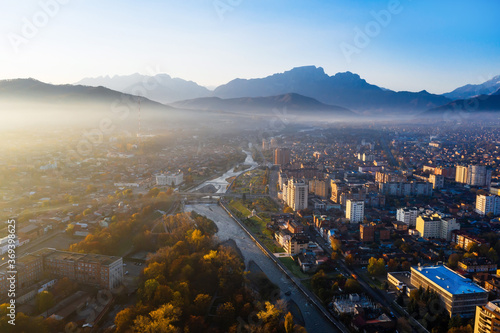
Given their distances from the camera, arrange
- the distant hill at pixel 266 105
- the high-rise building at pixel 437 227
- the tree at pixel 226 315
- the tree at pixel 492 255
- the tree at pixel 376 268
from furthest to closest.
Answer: the distant hill at pixel 266 105, the high-rise building at pixel 437 227, the tree at pixel 492 255, the tree at pixel 376 268, the tree at pixel 226 315

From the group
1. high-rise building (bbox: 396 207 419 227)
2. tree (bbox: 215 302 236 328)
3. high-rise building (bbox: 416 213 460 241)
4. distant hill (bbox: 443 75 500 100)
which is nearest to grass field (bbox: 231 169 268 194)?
high-rise building (bbox: 396 207 419 227)

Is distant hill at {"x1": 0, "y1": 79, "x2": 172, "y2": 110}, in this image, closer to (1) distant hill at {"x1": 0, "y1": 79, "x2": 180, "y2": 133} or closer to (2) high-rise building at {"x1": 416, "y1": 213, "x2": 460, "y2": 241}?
(1) distant hill at {"x1": 0, "y1": 79, "x2": 180, "y2": 133}

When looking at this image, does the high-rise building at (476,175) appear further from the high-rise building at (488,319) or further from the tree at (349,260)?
the high-rise building at (488,319)

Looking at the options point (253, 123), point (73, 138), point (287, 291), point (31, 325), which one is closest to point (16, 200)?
point (31, 325)

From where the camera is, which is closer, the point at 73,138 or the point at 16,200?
the point at 16,200

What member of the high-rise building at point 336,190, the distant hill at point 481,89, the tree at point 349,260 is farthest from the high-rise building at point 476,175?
the distant hill at point 481,89

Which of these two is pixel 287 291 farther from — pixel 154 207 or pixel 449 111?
pixel 449 111
